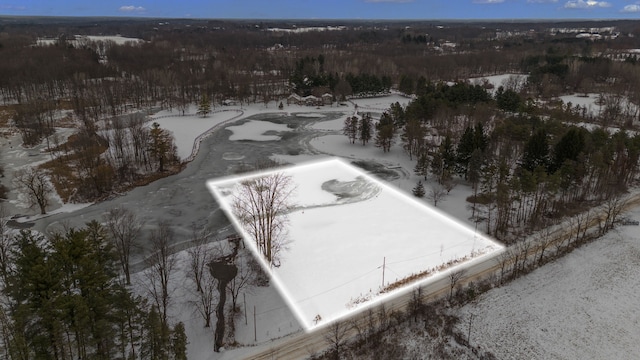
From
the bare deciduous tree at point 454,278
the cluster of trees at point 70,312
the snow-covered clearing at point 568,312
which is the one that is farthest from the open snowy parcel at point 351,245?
the cluster of trees at point 70,312

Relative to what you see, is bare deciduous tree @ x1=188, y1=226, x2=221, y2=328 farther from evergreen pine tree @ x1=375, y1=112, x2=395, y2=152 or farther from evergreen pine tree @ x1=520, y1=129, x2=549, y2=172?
evergreen pine tree @ x1=520, y1=129, x2=549, y2=172

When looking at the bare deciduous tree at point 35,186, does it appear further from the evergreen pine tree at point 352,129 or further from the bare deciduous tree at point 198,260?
the evergreen pine tree at point 352,129

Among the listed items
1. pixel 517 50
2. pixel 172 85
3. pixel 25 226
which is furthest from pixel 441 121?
pixel 517 50

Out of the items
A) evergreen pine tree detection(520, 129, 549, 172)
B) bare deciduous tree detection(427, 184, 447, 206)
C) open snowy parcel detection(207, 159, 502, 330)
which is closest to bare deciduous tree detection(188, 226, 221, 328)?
open snowy parcel detection(207, 159, 502, 330)

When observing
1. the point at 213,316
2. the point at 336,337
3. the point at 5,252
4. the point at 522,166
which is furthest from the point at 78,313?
the point at 522,166

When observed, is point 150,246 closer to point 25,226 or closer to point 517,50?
point 25,226

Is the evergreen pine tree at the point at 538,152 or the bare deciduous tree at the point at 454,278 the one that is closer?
the bare deciduous tree at the point at 454,278
